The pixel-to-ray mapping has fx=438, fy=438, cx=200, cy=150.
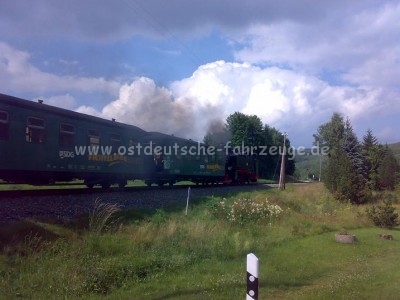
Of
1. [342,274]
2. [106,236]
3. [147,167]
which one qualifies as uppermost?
[147,167]

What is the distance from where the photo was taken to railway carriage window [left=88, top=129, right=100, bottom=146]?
785 inches

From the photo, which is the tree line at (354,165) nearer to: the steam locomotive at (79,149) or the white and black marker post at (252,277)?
the steam locomotive at (79,149)

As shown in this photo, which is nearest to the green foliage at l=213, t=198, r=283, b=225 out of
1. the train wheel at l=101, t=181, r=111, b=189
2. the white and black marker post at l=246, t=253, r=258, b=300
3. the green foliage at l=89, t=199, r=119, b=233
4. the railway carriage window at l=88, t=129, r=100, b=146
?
the green foliage at l=89, t=199, r=119, b=233

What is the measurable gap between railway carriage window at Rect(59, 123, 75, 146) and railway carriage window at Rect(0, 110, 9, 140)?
3.00 metres

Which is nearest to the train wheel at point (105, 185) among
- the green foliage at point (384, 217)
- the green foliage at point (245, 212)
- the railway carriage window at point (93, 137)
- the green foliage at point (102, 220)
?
the railway carriage window at point (93, 137)

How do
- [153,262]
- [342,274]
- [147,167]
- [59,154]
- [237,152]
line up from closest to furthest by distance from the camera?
[153,262] → [342,274] → [59,154] → [147,167] → [237,152]

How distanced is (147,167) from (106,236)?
51.8ft

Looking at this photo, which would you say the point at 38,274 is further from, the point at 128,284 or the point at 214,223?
the point at 214,223

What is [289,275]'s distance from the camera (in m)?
9.09

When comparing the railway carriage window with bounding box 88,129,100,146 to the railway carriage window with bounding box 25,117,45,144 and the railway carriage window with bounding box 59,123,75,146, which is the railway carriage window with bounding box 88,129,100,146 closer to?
the railway carriage window with bounding box 59,123,75,146

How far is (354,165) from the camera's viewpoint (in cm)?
4069

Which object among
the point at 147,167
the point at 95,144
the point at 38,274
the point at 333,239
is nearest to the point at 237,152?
the point at 147,167

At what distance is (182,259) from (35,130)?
32.1 ft

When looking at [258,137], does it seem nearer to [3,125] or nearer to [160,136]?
[160,136]
